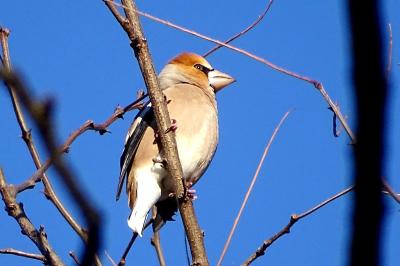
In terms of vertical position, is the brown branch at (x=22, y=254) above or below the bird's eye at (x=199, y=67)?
below

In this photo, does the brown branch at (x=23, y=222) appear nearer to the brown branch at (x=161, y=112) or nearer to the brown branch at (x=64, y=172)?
the brown branch at (x=161, y=112)

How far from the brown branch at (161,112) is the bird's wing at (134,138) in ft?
5.51

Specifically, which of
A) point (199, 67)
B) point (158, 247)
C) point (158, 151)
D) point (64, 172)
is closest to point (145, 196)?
point (158, 151)

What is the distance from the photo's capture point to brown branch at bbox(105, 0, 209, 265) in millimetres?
2336

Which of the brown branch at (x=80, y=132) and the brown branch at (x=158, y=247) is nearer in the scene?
the brown branch at (x=80, y=132)

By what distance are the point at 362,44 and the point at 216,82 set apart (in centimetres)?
491

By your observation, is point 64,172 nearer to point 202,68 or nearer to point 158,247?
point 158,247

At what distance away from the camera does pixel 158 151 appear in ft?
12.9

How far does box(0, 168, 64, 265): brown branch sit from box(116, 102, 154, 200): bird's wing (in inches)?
78.6

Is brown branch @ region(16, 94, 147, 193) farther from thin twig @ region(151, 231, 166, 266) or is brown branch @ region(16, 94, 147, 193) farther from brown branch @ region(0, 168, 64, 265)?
thin twig @ region(151, 231, 166, 266)

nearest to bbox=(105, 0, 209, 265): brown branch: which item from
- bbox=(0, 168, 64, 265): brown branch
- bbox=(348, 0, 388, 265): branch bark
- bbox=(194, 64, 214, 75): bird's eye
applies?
bbox=(0, 168, 64, 265): brown branch

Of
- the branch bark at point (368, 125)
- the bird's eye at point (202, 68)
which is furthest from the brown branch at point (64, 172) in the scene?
the bird's eye at point (202, 68)

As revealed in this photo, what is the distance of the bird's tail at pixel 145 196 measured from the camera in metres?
3.89

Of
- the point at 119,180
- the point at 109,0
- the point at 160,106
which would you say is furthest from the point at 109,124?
the point at 119,180
